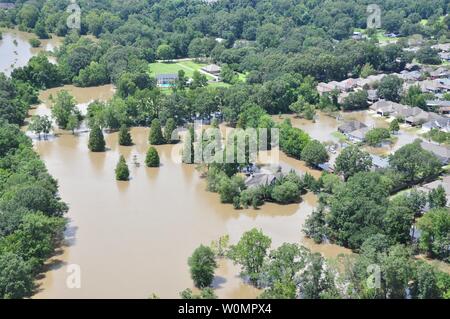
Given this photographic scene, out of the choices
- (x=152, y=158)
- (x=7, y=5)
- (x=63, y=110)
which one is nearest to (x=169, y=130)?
(x=152, y=158)

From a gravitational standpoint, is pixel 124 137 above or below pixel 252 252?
above

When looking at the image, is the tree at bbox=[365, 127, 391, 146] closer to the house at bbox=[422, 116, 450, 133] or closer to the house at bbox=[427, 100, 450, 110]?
the house at bbox=[422, 116, 450, 133]

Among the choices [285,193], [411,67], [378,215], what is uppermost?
[411,67]

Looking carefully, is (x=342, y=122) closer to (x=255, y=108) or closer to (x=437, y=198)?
(x=255, y=108)

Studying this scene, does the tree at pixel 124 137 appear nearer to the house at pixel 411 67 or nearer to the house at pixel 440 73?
the house at pixel 440 73

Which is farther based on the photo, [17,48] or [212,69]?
[17,48]

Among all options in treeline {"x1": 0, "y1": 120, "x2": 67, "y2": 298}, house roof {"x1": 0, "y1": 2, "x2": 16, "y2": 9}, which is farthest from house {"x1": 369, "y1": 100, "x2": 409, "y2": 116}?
house roof {"x1": 0, "y1": 2, "x2": 16, "y2": 9}
